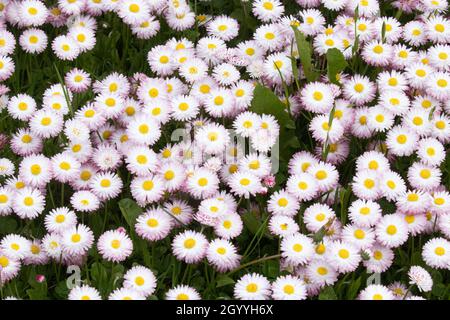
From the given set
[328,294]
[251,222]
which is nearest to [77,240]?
[251,222]

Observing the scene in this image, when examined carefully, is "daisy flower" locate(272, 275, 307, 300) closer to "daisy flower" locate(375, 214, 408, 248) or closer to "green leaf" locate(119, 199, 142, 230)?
"daisy flower" locate(375, 214, 408, 248)

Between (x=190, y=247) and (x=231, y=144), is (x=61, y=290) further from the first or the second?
(x=231, y=144)

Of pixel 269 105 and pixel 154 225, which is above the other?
pixel 269 105

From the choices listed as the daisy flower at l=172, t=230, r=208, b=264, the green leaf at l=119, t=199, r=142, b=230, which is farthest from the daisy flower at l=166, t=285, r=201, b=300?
the green leaf at l=119, t=199, r=142, b=230

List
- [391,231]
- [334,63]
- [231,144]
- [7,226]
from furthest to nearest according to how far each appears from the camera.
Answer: [334,63]
[231,144]
[7,226]
[391,231]

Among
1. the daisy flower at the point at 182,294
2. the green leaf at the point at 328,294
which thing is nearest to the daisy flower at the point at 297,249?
the green leaf at the point at 328,294
